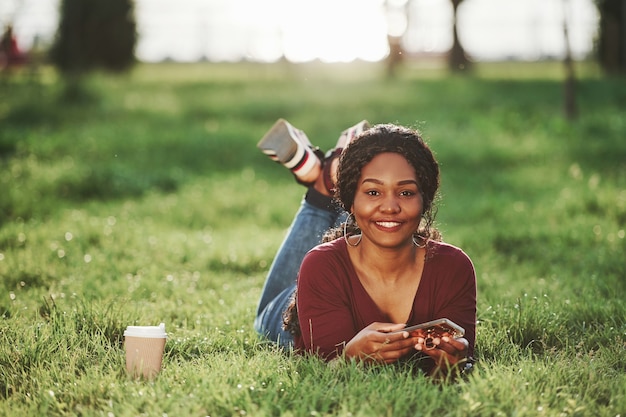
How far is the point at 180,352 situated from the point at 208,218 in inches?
155

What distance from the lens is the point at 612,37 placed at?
66.8ft

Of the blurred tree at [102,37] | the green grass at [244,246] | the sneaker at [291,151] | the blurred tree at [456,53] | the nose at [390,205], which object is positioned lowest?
the green grass at [244,246]

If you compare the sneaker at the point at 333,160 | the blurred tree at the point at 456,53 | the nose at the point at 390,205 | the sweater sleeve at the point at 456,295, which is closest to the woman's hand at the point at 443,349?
the sweater sleeve at the point at 456,295

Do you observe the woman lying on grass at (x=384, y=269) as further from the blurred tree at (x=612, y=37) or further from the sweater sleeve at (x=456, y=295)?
the blurred tree at (x=612, y=37)

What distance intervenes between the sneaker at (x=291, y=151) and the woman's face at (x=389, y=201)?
1.12 metres

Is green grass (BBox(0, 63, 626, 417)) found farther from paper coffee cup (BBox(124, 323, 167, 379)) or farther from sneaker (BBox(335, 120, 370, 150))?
sneaker (BBox(335, 120, 370, 150))

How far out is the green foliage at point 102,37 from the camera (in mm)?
20266

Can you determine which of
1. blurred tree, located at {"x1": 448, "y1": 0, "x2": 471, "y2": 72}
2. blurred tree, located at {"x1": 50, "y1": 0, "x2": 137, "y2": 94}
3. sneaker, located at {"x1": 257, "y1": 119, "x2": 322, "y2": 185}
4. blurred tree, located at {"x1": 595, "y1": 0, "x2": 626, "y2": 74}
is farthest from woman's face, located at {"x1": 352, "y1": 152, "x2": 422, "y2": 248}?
blurred tree, located at {"x1": 448, "y1": 0, "x2": 471, "y2": 72}

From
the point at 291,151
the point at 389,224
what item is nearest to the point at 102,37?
the point at 291,151

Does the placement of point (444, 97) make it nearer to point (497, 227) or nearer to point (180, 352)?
point (497, 227)

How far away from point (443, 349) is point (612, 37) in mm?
19119

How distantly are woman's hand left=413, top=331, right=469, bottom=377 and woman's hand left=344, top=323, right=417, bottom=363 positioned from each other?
1.4 inches

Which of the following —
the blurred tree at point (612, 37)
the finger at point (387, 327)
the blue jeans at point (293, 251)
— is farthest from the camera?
the blurred tree at point (612, 37)

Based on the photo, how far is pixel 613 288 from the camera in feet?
15.4
